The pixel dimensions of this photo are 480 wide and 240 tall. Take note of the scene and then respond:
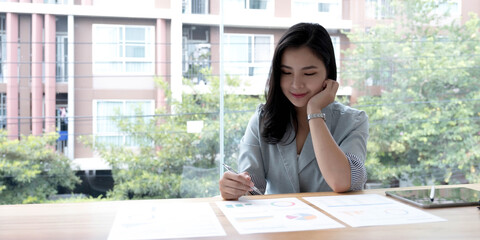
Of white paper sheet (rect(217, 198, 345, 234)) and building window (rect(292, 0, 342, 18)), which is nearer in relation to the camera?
white paper sheet (rect(217, 198, 345, 234))

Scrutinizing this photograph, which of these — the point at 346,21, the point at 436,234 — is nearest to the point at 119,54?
the point at 346,21

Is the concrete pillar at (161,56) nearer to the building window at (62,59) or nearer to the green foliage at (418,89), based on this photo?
the building window at (62,59)

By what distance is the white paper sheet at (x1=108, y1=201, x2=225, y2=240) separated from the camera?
0.87 meters

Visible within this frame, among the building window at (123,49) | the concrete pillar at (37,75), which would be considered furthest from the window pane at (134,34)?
the concrete pillar at (37,75)

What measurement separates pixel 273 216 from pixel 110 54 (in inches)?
94.9

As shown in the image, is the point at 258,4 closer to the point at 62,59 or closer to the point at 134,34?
the point at 134,34

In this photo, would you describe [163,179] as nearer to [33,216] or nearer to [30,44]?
[30,44]

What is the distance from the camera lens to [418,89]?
11.3 ft

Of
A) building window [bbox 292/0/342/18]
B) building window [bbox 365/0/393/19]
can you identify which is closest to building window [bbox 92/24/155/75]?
building window [bbox 292/0/342/18]

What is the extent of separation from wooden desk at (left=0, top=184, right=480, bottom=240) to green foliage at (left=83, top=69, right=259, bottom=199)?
2045 mm

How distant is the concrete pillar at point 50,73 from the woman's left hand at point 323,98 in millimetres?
2135

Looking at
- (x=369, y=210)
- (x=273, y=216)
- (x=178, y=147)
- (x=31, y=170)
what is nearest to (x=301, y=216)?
(x=273, y=216)

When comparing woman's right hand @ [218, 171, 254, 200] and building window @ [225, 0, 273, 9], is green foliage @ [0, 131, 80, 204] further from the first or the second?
woman's right hand @ [218, 171, 254, 200]

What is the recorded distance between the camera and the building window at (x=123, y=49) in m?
3.07
